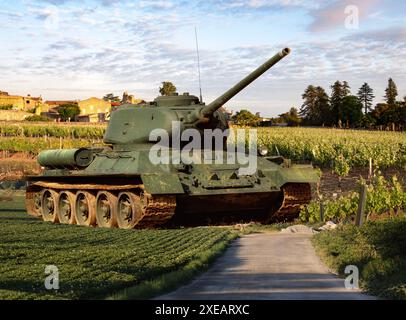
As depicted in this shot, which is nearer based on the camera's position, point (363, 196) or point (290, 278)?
point (290, 278)

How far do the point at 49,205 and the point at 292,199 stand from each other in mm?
8381

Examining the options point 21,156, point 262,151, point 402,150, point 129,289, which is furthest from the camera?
point 21,156

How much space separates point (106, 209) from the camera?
792 inches

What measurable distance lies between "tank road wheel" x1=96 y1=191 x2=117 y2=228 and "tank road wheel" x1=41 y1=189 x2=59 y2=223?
3207 mm

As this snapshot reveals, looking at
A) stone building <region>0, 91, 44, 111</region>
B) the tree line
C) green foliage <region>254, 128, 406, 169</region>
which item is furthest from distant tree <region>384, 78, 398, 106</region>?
stone building <region>0, 91, 44, 111</region>

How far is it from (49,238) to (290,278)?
649cm

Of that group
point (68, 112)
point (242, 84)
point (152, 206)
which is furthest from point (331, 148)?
point (68, 112)

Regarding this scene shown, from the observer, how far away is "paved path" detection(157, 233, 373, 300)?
8.74 meters

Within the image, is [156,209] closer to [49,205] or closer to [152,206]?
[152,206]

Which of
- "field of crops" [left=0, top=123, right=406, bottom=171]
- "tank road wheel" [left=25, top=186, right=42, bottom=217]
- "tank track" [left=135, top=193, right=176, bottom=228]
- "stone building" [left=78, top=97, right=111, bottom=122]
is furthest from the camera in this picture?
"stone building" [left=78, top=97, right=111, bottom=122]

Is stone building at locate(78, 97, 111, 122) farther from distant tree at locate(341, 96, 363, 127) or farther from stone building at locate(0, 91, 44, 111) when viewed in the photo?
distant tree at locate(341, 96, 363, 127)

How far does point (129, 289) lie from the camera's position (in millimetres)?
8906
